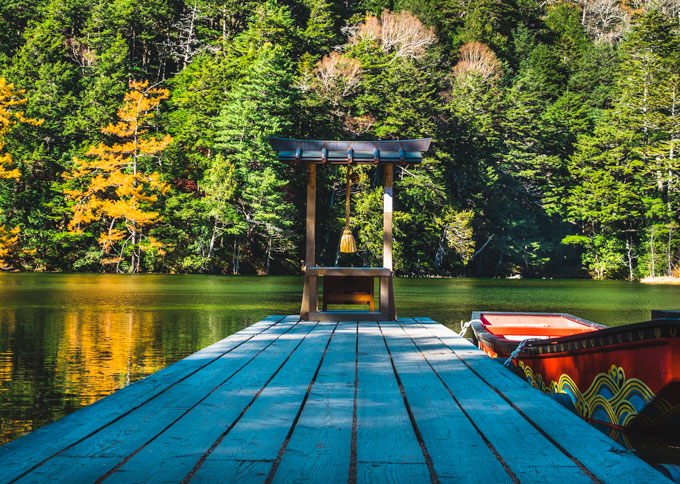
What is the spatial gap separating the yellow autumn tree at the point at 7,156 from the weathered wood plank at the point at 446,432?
30.9m

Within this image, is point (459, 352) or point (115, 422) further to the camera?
point (459, 352)

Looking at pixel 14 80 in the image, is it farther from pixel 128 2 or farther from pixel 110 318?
pixel 110 318

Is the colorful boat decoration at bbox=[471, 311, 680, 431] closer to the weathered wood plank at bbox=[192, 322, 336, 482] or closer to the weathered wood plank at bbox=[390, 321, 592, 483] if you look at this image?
the weathered wood plank at bbox=[390, 321, 592, 483]

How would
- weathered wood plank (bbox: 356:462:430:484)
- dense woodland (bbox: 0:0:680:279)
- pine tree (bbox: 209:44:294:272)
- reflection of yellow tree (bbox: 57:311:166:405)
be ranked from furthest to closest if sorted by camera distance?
dense woodland (bbox: 0:0:680:279)
pine tree (bbox: 209:44:294:272)
reflection of yellow tree (bbox: 57:311:166:405)
weathered wood plank (bbox: 356:462:430:484)

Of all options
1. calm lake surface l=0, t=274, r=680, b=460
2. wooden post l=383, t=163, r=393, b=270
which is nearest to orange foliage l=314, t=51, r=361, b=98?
calm lake surface l=0, t=274, r=680, b=460

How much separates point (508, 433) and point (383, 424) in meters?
0.53

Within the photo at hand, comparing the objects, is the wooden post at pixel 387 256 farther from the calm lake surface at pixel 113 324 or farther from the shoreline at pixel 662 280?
the shoreline at pixel 662 280

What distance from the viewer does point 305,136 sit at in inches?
1406

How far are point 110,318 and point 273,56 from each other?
23.8 meters

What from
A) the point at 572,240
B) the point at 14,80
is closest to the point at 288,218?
the point at 14,80

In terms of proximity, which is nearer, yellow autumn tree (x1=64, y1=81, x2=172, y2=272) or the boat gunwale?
the boat gunwale

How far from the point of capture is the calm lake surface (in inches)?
235

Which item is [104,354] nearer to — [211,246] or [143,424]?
[143,424]

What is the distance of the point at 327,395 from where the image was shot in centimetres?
311
